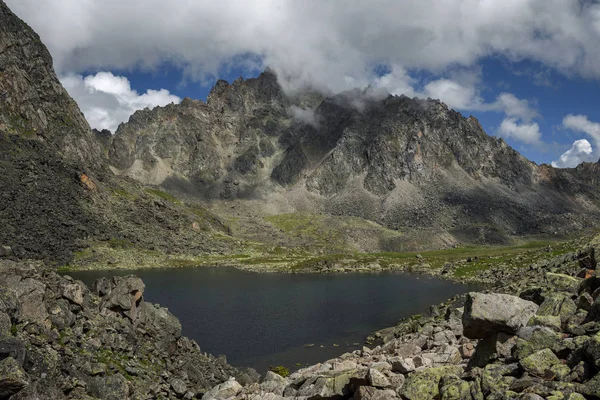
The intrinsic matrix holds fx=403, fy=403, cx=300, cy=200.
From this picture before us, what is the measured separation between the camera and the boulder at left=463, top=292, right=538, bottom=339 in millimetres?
17828

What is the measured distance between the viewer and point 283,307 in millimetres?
82625

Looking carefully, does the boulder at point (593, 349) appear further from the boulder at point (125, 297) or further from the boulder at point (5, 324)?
the boulder at point (125, 297)

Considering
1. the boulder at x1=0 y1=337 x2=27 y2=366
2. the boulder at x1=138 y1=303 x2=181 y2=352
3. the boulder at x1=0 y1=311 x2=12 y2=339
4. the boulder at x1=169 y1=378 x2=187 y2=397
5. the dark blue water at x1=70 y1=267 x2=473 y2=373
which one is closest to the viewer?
the boulder at x1=0 y1=337 x2=27 y2=366

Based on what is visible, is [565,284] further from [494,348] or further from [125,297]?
[125,297]

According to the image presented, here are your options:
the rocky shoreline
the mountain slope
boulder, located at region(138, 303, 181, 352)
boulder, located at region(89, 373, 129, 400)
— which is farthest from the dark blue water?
boulder, located at region(89, 373, 129, 400)

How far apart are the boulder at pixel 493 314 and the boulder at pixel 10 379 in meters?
22.1

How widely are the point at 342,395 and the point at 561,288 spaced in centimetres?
1413

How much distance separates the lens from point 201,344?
5484 centimetres

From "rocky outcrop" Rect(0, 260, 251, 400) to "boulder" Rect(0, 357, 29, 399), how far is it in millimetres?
43

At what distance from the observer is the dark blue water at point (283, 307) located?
179 feet

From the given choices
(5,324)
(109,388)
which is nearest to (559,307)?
(109,388)

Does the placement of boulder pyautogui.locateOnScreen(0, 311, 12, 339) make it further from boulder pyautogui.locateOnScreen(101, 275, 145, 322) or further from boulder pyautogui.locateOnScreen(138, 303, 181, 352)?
boulder pyautogui.locateOnScreen(138, 303, 181, 352)

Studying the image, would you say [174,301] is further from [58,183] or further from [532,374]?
[58,183]

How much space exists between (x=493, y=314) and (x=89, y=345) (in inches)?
1051
